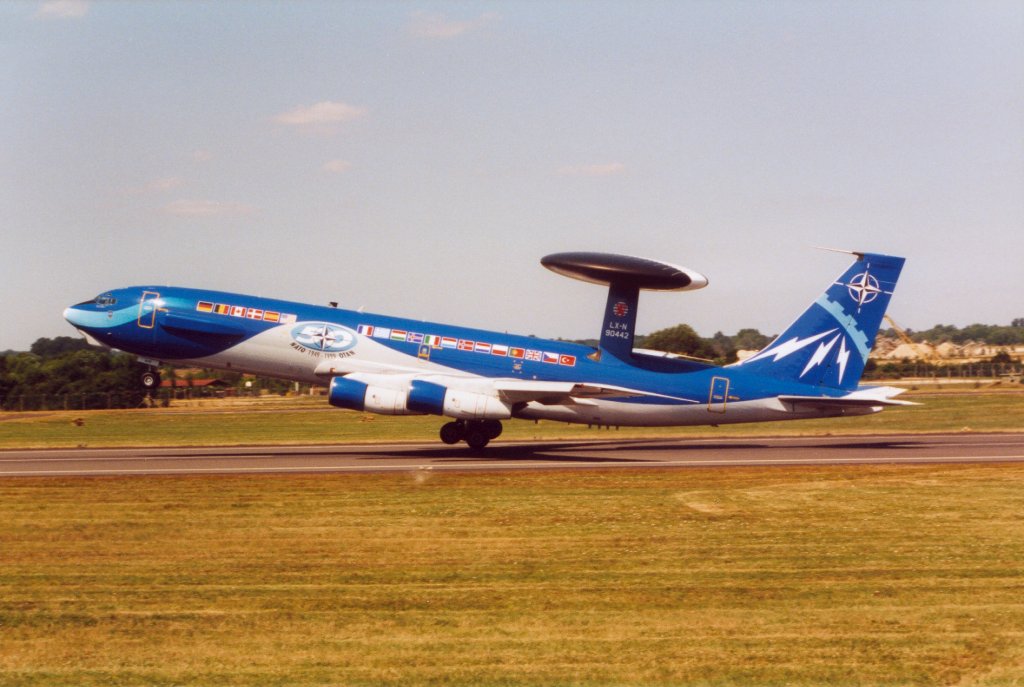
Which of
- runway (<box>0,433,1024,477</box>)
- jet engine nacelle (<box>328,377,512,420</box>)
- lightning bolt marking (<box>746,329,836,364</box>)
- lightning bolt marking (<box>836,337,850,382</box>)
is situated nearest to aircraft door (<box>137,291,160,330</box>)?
runway (<box>0,433,1024,477</box>)

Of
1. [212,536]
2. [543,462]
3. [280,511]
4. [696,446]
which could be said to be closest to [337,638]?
[212,536]

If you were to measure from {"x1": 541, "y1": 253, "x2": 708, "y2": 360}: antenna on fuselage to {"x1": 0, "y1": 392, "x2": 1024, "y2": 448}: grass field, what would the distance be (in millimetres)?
8253

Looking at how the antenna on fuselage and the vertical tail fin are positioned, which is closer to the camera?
the antenna on fuselage

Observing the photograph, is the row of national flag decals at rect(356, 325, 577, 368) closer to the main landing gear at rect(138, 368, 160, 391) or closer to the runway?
Result: the runway

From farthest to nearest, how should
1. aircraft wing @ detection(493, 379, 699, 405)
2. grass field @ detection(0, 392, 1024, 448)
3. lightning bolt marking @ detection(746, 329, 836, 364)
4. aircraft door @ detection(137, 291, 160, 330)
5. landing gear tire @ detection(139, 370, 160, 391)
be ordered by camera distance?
grass field @ detection(0, 392, 1024, 448), lightning bolt marking @ detection(746, 329, 836, 364), landing gear tire @ detection(139, 370, 160, 391), aircraft door @ detection(137, 291, 160, 330), aircraft wing @ detection(493, 379, 699, 405)

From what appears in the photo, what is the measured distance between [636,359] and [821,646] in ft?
78.1

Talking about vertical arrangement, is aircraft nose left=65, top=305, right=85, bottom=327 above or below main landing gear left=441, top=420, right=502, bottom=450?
above

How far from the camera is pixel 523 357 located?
112 feet

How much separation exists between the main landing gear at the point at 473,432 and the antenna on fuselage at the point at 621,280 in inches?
172

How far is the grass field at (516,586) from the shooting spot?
35.7ft

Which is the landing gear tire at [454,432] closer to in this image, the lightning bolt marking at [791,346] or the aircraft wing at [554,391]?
the aircraft wing at [554,391]

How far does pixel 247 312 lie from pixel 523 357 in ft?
28.9

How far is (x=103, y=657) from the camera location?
11.3 metres

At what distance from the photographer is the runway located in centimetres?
2861
